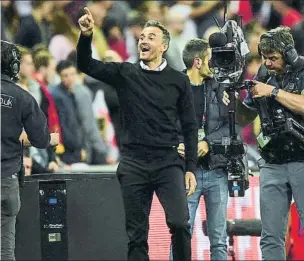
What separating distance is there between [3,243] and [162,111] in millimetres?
1584

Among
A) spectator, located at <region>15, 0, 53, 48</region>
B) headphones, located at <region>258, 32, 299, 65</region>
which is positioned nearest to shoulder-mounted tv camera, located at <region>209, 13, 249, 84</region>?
headphones, located at <region>258, 32, 299, 65</region>

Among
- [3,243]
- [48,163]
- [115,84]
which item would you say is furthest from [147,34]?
[48,163]

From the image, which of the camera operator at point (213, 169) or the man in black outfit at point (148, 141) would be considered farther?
the camera operator at point (213, 169)

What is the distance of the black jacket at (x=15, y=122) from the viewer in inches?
390

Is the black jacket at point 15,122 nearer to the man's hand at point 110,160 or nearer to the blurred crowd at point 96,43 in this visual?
the blurred crowd at point 96,43

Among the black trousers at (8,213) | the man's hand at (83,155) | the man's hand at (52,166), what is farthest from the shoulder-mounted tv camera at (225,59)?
the man's hand at (83,155)

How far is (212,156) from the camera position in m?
11.3

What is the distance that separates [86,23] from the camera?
979cm

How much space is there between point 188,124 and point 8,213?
5.19ft

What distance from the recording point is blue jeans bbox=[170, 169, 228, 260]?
11.3 meters

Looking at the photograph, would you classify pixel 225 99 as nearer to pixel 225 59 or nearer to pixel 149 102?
pixel 225 59

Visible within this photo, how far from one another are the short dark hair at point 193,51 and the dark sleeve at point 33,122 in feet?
6.12

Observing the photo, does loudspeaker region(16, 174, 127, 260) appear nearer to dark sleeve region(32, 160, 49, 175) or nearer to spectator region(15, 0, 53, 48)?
dark sleeve region(32, 160, 49, 175)

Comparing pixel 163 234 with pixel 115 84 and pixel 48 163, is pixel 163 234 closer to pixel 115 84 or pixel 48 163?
pixel 48 163
